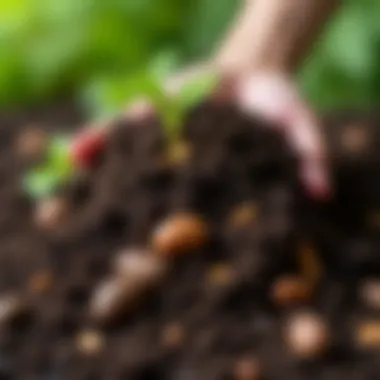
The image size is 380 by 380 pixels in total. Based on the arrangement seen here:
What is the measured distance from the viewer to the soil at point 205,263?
64 centimetres

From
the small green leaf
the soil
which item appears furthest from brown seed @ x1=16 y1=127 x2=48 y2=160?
the small green leaf

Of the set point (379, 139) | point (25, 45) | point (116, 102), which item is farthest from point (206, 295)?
point (25, 45)

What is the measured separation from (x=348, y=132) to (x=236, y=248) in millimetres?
232

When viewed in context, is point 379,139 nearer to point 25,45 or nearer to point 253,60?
point 253,60

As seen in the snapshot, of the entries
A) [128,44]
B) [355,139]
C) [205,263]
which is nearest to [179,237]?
[205,263]

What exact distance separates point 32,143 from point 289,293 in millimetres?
354

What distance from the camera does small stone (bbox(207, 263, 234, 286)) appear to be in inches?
27.4

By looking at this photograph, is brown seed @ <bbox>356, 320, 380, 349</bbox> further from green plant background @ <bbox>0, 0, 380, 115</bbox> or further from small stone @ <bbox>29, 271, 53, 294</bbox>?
green plant background @ <bbox>0, 0, 380, 115</bbox>

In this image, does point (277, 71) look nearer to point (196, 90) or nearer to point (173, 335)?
point (196, 90)

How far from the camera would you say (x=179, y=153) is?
2.61 ft

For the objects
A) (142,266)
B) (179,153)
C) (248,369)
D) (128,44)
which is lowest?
(248,369)

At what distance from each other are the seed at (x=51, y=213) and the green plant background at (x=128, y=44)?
13.2 inches

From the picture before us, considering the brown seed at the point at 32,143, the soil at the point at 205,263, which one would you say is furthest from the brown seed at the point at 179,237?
the brown seed at the point at 32,143

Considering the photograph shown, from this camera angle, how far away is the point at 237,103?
840mm
